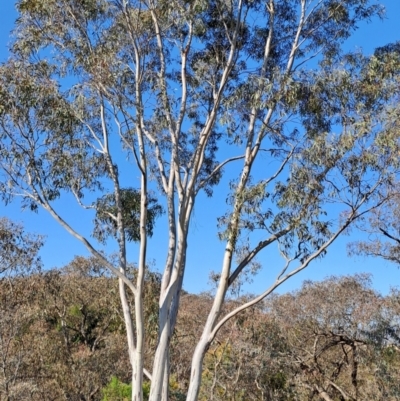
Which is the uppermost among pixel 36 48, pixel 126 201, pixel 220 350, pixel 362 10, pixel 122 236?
pixel 362 10

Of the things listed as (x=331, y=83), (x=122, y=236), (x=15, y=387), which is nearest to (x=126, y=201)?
(x=122, y=236)

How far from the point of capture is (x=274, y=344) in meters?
10.6

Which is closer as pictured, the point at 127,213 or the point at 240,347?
the point at 127,213

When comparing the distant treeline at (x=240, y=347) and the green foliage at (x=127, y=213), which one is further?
the distant treeline at (x=240, y=347)

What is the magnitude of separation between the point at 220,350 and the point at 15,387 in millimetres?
4173

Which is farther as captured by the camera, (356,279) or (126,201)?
(356,279)

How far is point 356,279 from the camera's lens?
1065cm

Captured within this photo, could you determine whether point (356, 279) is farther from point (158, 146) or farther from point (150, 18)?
point (150, 18)

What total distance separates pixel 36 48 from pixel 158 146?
2.13m

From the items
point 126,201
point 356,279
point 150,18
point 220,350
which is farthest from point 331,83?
point 220,350

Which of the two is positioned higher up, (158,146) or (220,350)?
(158,146)

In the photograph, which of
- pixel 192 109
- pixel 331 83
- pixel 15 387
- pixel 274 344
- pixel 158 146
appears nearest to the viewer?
pixel 331 83

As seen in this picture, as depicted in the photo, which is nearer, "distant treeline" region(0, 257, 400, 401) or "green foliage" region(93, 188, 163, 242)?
"green foliage" region(93, 188, 163, 242)

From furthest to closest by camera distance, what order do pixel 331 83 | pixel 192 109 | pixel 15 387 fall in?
pixel 15 387 → pixel 192 109 → pixel 331 83
